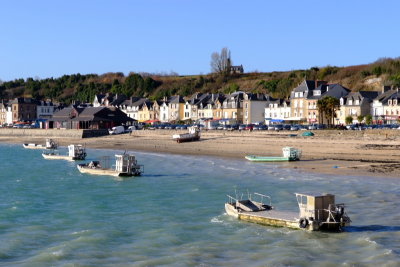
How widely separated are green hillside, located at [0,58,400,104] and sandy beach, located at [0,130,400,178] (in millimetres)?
42993

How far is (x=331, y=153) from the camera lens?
50.9 m

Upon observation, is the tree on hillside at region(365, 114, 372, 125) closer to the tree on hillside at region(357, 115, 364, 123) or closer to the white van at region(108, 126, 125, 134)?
the tree on hillside at region(357, 115, 364, 123)

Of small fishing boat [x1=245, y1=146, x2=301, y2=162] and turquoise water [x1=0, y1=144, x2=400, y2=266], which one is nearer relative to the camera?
turquoise water [x1=0, y1=144, x2=400, y2=266]

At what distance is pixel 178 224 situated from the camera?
77.6ft

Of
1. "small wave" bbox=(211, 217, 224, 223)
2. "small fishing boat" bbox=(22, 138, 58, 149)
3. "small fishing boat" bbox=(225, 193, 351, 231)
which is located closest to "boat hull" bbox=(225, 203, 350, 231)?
"small fishing boat" bbox=(225, 193, 351, 231)

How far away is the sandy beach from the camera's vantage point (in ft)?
138

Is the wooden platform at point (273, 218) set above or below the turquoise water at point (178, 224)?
above

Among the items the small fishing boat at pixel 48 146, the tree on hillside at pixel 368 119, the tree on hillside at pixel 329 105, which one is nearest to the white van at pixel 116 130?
the small fishing boat at pixel 48 146

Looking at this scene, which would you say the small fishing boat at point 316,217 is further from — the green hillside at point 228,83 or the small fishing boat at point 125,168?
the green hillside at point 228,83

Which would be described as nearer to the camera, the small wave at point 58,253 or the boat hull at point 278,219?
the small wave at point 58,253

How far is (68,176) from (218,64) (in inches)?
5172

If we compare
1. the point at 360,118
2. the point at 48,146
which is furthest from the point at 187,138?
the point at 360,118

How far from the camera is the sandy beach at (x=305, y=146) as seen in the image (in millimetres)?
41969

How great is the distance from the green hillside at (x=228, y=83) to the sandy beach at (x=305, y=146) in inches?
1693
